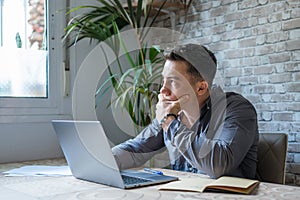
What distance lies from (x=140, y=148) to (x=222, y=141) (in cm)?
48

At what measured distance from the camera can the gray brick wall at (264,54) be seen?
2.26 metres

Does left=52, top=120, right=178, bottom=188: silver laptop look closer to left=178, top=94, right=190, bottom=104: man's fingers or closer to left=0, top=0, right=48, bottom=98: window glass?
left=178, top=94, right=190, bottom=104: man's fingers

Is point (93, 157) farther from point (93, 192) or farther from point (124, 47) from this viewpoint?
point (124, 47)

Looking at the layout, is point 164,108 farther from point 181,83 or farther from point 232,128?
point 232,128

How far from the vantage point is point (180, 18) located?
293cm

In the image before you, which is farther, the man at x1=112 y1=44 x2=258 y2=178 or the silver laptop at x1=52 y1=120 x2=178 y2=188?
the man at x1=112 y1=44 x2=258 y2=178

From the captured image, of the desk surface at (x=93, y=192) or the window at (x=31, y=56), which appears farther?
the window at (x=31, y=56)

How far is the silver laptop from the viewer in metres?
1.19

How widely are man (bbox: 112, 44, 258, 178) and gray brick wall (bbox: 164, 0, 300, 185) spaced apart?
2.27 ft

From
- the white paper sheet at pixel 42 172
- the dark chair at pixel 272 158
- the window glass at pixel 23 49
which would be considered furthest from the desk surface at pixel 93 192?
the window glass at pixel 23 49

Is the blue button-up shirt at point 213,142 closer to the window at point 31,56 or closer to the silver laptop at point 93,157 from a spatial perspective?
the silver laptop at point 93,157

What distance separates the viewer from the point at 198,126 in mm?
1742

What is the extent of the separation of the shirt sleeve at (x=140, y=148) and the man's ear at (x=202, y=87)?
0.99 ft

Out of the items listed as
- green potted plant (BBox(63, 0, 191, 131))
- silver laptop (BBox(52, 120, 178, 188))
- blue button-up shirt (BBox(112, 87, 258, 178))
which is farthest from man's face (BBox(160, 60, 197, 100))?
green potted plant (BBox(63, 0, 191, 131))
